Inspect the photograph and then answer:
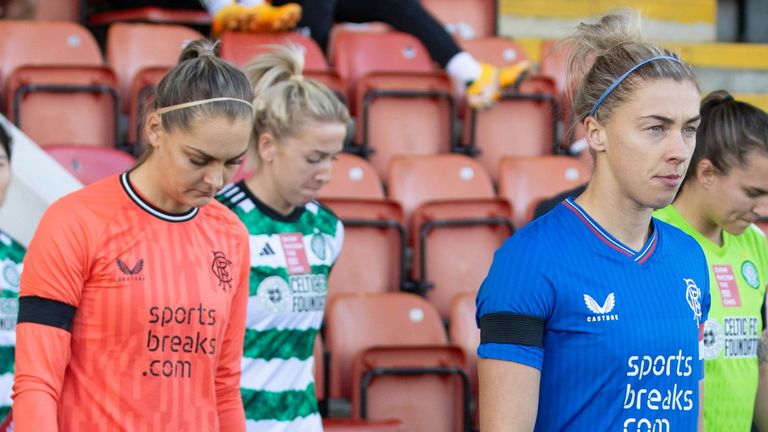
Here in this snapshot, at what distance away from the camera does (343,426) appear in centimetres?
358

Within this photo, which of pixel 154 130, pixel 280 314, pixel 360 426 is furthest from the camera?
pixel 360 426

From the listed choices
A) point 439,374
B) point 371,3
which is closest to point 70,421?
point 439,374

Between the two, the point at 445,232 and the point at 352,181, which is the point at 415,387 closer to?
the point at 445,232

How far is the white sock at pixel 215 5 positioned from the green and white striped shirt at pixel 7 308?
2.68 meters

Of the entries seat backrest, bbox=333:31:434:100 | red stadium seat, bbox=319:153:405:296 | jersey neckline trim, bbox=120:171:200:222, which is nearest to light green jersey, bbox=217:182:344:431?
jersey neckline trim, bbox=120:171:200:222

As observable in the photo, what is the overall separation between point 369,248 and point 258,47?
1.23 metres

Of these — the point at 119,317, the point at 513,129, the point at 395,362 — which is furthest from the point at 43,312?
the point at 513,129

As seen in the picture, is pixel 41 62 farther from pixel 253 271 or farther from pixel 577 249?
pixel 577 249

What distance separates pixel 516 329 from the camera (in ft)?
6.80

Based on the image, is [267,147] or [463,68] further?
[463,68]

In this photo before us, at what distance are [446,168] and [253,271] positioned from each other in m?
2.24

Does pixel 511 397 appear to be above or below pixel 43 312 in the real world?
below

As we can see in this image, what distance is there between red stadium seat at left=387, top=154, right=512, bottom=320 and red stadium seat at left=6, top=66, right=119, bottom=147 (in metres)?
1.25

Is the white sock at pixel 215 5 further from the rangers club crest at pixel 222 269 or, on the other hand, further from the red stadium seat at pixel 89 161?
the rangers club crest at pixel 222 269
